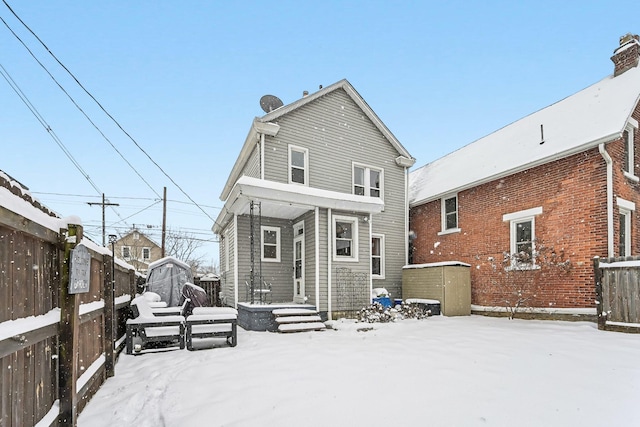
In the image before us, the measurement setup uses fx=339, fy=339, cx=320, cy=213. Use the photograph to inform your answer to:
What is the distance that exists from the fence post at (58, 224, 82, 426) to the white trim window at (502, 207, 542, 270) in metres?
11.0

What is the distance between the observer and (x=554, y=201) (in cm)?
990

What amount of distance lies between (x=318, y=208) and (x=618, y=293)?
729 cm

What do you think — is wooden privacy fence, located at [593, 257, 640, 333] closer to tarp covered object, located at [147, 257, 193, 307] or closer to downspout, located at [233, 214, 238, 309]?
downspout, located at [233, 214, 238, 309]

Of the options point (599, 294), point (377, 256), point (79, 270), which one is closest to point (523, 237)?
point (599, 294)

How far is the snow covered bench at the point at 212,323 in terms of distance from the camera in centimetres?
662

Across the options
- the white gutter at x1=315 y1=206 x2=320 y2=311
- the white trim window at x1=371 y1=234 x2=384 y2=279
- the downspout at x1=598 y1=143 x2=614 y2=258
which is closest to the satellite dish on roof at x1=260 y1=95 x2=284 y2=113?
the white gutter at x1=315 y1=206 x2=320 y2=311

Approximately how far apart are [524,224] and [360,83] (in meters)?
54.6

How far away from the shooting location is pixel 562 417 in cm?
320

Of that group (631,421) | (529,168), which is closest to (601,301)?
(529,168)

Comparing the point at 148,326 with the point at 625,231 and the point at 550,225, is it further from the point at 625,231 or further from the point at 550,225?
the point at 625,231

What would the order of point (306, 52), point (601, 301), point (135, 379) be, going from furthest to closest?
point (306, 52)
point (601, 301)
point (135, 379)

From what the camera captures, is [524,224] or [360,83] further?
[360,83]

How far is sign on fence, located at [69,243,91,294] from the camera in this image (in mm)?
2812

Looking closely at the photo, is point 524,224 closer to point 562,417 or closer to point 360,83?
point 562,417
